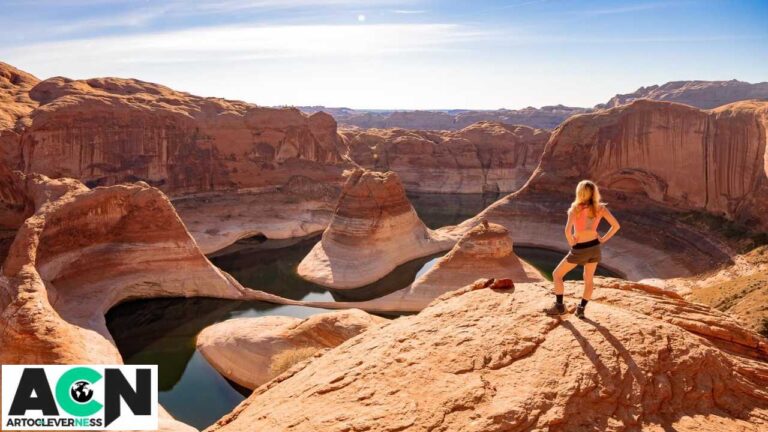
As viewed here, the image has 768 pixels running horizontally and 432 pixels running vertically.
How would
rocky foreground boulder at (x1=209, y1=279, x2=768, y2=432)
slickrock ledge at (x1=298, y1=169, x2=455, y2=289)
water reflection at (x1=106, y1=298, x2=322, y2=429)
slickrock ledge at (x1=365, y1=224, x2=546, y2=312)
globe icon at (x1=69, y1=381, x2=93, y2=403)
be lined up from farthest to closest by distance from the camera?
1. slickrock ledge at (x1=298, y1=169, x2=455, y2=289)
2. slickrock ledge at (x1=365, y1=224, x2=546, y2=312)
3. water reflection at (x1=106, y1=298, x2=322, y2=429)
4. globe icon at (x1=69, y1=381, x2=93, y2=403)
5. rocky foreground boulder at (x1=209, y1=279, x2=768, y2=432)

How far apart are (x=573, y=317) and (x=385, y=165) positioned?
5693 cm

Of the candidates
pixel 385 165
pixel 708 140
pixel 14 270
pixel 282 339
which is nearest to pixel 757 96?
pixel 385 165

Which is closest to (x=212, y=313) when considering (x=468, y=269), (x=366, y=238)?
(x=366, y=238)

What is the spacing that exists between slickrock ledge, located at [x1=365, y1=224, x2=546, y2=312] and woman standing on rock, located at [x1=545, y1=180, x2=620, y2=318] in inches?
645

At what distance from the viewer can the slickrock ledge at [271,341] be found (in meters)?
15.9

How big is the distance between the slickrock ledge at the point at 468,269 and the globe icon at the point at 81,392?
15368 mm

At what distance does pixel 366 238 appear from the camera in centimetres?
2934

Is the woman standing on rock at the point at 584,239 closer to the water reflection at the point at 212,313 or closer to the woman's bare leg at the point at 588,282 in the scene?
the woman's bare leg at the point at 588,282

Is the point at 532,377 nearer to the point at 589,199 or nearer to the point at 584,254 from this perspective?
the point at 584,254

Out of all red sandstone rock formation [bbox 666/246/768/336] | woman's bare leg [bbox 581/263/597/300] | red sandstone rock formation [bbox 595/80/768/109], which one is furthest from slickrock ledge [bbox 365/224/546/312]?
red sandstone rock formation [bbox 595/80/768/109]

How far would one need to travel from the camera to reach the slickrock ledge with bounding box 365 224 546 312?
2297 cm

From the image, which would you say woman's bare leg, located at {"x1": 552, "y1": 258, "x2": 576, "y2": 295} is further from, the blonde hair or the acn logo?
the acn logo

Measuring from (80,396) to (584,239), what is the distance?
897 cm

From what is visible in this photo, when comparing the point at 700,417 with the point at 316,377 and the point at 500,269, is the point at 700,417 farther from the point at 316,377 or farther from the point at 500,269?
the point at 500,269
